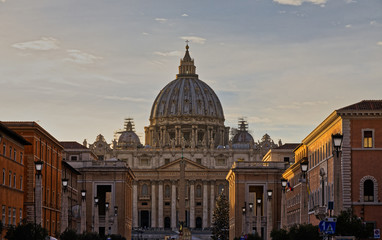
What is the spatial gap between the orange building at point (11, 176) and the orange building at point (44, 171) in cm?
179

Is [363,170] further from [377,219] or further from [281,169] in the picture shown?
[281,169]

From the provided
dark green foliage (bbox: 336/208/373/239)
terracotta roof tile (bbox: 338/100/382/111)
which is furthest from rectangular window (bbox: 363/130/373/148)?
dark green foliage (bbox: 336/208/373/239)

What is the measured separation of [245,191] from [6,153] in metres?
68.8

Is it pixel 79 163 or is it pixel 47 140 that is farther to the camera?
pixel 79 163

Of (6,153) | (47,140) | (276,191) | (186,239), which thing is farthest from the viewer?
(186,239)

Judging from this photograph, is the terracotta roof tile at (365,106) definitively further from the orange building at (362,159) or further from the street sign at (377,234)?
the street sign at (377,234)

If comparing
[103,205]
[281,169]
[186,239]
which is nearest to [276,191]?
[281,169]

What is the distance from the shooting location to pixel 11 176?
7175cm

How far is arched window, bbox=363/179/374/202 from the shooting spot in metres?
73.4

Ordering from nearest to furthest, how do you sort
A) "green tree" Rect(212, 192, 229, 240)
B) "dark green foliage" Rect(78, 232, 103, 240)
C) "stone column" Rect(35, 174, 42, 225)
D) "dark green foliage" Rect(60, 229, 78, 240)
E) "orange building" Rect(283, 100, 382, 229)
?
"stone column" Rect(35, 174, 42, 225) < "dark green foliage" Rect(60, 229, 78, 240) < "orange building" Rect(283, 100, 382, 229) < "dark green foliage" Rect(78, 232, 103, 240) < "green tree" Rect(212, 192, 229, 240)

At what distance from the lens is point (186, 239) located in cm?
17438

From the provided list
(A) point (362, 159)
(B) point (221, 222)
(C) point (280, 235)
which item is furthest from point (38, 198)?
(B) point (221, 222)

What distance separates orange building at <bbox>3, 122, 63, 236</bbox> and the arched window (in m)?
26.0

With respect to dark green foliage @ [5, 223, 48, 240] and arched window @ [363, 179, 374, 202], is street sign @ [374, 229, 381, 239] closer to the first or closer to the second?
arched window @ [363, 179, 374, 202]
